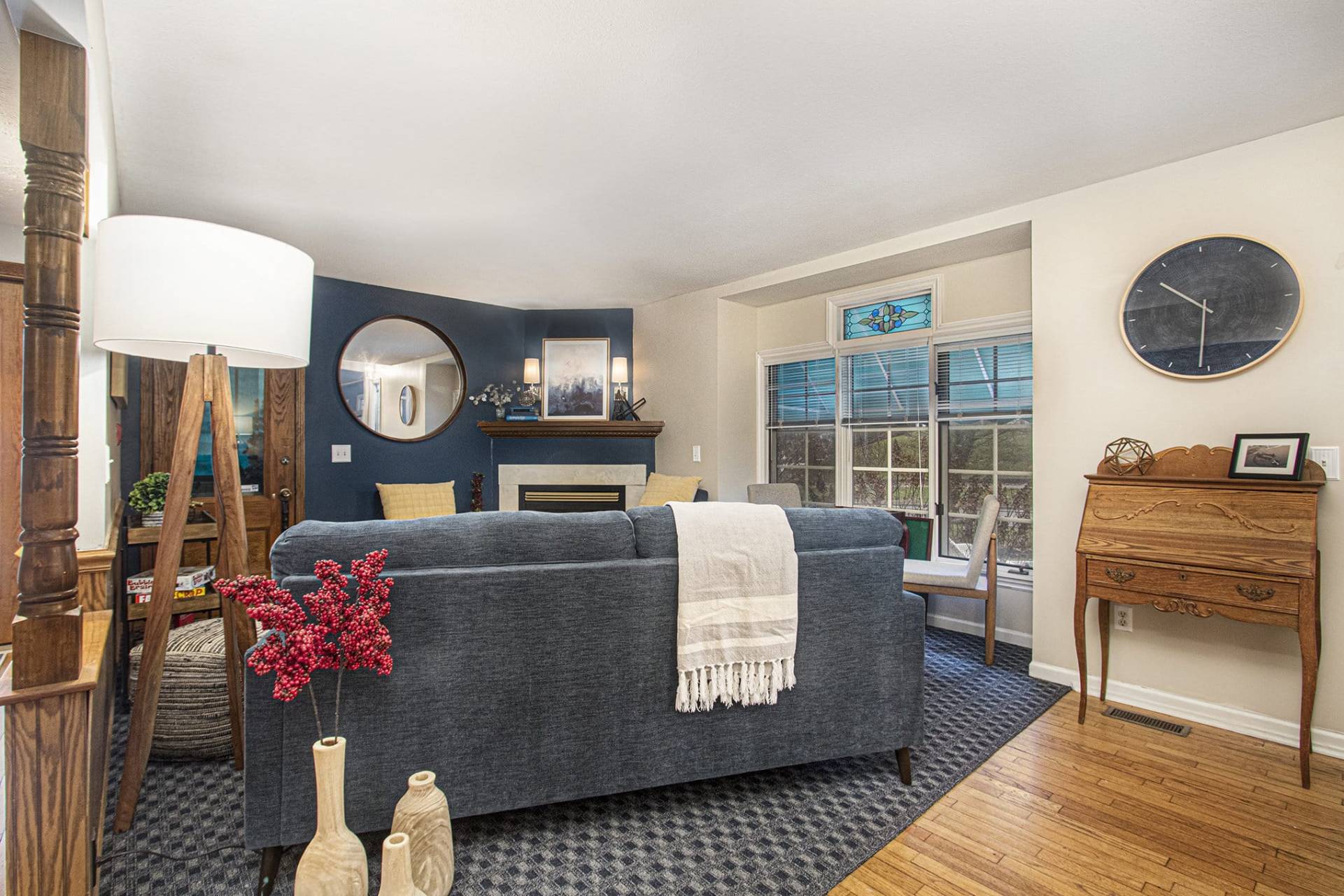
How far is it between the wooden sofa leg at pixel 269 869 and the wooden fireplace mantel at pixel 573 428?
12.5ft

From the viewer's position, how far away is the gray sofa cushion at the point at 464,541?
61.5 inches

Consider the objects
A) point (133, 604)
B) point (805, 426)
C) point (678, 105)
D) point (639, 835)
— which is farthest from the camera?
point (805, 426)

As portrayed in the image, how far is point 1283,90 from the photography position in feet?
7.32

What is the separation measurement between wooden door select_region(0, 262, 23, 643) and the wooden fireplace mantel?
3.35 meters

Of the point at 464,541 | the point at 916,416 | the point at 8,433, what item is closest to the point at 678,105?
the point at 464,541

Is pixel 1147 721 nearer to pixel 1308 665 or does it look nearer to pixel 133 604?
pixel 1308 665

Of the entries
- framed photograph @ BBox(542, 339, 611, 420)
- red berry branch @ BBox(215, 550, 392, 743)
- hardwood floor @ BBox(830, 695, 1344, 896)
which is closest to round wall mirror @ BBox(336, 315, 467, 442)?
framed photograph @ BBox(542, 339, 611, 420)

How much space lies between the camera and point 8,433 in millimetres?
1841

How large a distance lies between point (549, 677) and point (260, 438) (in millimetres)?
3599

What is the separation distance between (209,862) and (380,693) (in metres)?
0.70

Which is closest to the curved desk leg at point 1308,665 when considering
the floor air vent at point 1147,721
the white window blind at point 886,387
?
the floor air vent at point 1147,721

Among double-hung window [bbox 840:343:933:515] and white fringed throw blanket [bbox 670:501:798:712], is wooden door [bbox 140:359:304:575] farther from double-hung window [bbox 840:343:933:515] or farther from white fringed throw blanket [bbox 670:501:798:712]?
double-hung window [bbox 840:343:933:515]

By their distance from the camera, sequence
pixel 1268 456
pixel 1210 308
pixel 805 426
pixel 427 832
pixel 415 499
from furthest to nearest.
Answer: pixel 805 426 → pixel 415 499 → pixel 1210 308 → pixel 1268 456 → pixel 427 832

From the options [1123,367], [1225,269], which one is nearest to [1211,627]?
[1123,367]
